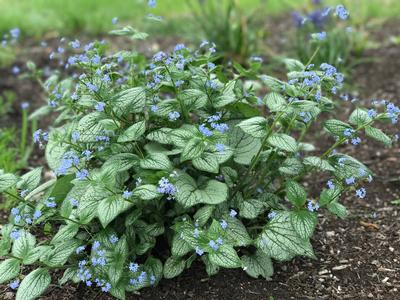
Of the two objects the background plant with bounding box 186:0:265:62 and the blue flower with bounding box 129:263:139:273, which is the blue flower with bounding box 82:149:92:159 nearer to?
the blue flower with bounding box 129:263:139:273

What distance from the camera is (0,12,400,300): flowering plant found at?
7.61 ft

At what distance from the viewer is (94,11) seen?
650cm

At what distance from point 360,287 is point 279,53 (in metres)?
2.96

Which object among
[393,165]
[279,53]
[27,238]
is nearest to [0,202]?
[27,238]

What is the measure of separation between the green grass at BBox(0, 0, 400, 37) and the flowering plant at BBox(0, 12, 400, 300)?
3.34 m

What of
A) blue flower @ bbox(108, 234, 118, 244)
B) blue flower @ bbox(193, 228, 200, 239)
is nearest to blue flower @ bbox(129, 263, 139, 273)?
blue flower @ bbox(108, 234, 118, 244)

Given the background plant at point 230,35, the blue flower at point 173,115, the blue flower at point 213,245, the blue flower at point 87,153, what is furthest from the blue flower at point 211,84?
the background plant at point 230,35

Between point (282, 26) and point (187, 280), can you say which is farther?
point (282, 26)

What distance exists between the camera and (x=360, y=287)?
103 inches

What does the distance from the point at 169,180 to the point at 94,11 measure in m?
4.63

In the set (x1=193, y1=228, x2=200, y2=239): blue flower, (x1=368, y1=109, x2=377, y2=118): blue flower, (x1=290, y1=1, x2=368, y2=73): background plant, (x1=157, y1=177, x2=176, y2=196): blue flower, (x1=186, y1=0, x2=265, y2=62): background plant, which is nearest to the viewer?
(x1=157, y1=177, x2=176, y2=196): blue flower

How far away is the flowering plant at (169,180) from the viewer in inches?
91.3

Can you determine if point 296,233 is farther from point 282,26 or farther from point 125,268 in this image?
Answer: point 282,26

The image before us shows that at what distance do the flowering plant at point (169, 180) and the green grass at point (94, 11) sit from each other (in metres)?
3.34
